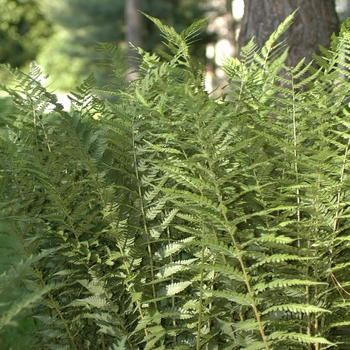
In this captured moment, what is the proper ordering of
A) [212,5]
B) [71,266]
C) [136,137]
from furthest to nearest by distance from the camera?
[212,5] → [71,266] → [136,137]

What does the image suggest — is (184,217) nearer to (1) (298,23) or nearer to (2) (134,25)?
(1) (298,23)

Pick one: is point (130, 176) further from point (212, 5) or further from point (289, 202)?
point (212, 5)

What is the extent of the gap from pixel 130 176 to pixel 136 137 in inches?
5.5

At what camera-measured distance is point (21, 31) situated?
43.7 meters

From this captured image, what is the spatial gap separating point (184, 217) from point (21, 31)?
44427mm

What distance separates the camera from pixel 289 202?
2035mm

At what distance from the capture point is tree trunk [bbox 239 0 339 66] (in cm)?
414

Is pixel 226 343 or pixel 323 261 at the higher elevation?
pixel 323 261

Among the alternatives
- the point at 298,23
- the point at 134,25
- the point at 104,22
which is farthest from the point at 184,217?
the point at 104,22

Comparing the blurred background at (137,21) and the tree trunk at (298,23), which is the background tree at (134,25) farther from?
the tree trunk at (298,23)

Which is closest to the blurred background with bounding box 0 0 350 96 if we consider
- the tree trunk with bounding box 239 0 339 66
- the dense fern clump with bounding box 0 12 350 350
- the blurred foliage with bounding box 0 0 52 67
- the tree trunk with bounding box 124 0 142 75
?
the tree trunk with bounding box 124 0 142 75

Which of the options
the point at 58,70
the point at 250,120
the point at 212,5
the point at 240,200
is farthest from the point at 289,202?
the point at 58,70

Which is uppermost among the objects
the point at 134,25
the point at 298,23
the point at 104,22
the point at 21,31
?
the point at 21,31

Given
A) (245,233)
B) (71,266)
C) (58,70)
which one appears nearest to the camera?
(245,233)
